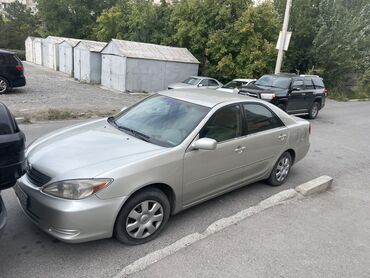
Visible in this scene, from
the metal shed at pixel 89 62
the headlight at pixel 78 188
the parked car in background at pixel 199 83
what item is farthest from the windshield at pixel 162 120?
the metal shed at pixel 89 62

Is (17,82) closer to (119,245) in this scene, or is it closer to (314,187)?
(119,245)

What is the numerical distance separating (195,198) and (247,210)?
832 millimetres

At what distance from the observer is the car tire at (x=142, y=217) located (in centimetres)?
331

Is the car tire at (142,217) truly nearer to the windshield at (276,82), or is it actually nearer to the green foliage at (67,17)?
the windshield at (276,82)

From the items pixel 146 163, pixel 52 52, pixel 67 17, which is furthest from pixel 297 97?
pixel 67 17

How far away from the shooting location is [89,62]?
817 inches

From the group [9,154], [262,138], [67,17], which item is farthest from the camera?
[67,17]

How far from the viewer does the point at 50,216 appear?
10.1ft

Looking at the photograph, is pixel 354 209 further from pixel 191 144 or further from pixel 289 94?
pixel 289 94

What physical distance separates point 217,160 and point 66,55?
24.7 m

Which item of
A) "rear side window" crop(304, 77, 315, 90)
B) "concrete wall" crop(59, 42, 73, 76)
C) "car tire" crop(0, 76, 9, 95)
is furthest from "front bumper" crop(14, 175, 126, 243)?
"concrete wall" crop(59, 42, 73, 76)

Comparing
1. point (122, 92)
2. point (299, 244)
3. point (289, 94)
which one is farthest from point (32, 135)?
point (122, 92)

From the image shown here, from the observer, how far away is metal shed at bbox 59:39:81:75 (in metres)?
24.9

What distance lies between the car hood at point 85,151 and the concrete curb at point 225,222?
3.04ft
